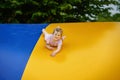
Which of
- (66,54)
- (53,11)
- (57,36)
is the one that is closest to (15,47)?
(57,36)

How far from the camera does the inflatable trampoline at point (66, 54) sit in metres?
4.61

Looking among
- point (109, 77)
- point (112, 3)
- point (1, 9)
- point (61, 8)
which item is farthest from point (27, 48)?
point (112, 3)

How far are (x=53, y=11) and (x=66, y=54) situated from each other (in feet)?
8.22

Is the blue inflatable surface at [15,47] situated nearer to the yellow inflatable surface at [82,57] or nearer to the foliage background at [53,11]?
the yellow inflatable surface at [82,57]

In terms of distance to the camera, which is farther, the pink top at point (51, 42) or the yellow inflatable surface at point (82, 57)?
the pink top at point (51, 42)

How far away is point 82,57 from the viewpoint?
4.77 meters

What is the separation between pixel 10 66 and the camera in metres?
5.05

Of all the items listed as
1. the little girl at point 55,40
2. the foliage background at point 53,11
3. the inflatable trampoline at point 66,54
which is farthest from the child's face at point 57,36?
the foliage background at point 53,11

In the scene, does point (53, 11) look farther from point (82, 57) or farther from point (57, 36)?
point (82, 57)

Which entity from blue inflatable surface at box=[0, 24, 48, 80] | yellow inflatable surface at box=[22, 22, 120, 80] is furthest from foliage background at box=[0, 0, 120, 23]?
yellow inflatable surface at box=[22, 22, 120, 80]

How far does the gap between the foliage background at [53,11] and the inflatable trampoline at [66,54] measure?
1.94 m

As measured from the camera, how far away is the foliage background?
7.32m

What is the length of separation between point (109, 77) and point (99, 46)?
0.52 meters

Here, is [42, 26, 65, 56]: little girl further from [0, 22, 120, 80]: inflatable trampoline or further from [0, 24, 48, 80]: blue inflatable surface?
[0, 24, 48, 80]: blue inflatable surface
